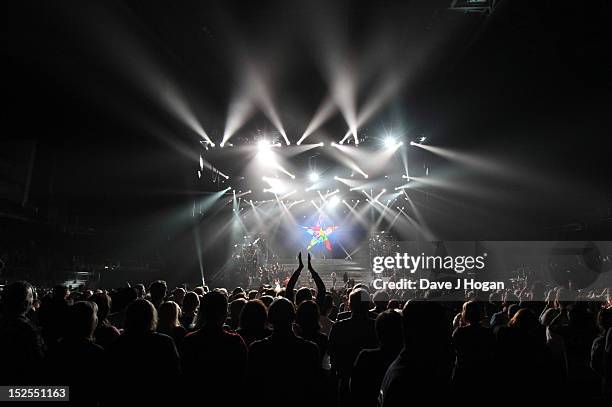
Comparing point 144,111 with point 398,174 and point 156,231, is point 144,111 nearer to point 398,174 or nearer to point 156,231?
point 156,231

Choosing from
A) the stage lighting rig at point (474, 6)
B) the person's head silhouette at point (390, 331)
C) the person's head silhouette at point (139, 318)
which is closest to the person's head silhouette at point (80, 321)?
the person's head silhouette at point (139, 318)

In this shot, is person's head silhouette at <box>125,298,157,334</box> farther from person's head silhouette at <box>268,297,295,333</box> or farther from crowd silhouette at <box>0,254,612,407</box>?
person's head silhouette at <box>268,297,295,333</box>

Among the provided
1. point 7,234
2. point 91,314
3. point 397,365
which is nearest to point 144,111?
point 7,234

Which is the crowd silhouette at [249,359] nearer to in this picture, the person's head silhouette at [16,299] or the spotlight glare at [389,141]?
the person's head silhouette at [16,299]

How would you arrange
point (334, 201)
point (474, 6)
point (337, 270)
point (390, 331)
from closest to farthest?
point (390, 331), point (474, 6), point (337, 270), point (334, 201)

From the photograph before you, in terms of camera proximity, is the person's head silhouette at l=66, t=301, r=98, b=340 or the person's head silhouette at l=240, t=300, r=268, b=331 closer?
the person's head silhouette at l=66, t=301, r=98, b=340

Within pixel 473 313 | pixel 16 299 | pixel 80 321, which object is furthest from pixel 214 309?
pixel 473 313

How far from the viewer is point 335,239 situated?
25984 millimetres

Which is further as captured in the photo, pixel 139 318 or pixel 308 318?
pixel 308 318

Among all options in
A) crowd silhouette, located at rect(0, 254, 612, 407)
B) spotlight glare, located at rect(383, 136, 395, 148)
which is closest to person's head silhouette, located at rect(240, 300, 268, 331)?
crowd silhouette, located at rect(0, 254, 612, 407)

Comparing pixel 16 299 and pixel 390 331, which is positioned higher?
pixel 16 299

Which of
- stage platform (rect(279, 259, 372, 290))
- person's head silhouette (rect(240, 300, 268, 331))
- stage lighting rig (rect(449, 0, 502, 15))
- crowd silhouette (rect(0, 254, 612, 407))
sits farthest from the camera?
stage platform (rect(279, 259, 372, 290))

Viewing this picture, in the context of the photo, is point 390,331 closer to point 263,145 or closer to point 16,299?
point 16,299

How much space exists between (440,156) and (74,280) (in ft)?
45.4
